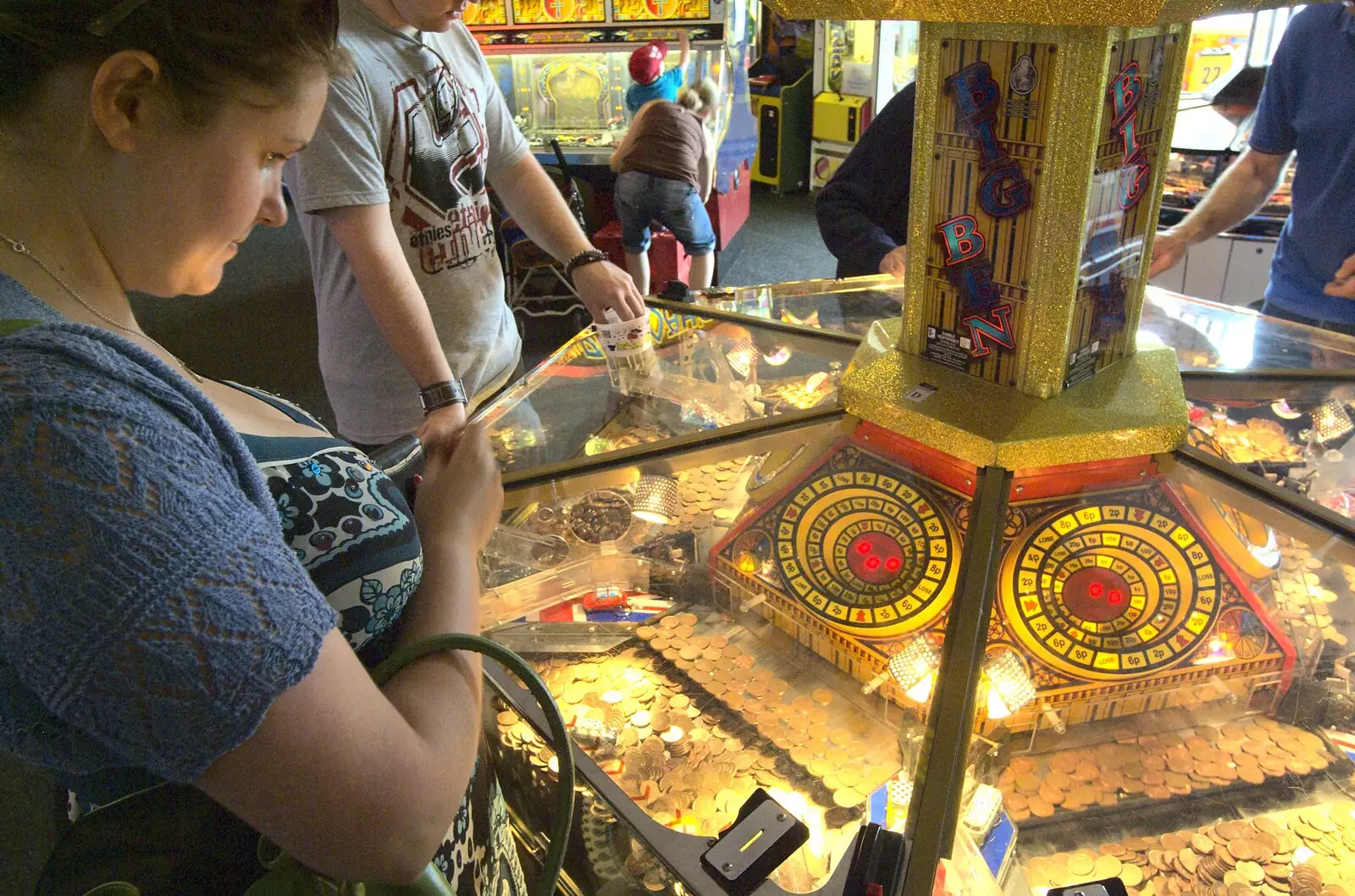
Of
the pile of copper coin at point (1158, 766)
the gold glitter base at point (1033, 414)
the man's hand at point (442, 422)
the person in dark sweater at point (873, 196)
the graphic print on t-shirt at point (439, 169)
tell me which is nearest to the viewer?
the pile of copper coin at point (1158, 766)

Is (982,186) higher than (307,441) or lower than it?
higher

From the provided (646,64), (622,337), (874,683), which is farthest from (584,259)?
(646,64)

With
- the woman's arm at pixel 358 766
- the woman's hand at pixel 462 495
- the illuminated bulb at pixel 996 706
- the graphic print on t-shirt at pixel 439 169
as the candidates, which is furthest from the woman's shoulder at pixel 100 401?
the graphic print on t-shirt at pixel 439 169

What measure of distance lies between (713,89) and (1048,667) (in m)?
4.82

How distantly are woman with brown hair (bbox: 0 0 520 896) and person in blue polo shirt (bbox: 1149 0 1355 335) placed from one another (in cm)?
212

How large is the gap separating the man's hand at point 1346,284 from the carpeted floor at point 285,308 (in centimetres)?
279

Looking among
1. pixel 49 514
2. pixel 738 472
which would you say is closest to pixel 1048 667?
pixel 738 472

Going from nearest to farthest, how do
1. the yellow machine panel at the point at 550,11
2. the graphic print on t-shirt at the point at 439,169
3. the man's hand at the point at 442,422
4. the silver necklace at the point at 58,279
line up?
the silver necklace at the point at 58,279
the man's hand at the point at 442,422
the graphic print on t-shirt at the point at 439,169
the yellow machine panel at the point at 550,11

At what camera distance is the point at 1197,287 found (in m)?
4.29

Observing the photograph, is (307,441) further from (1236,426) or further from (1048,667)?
(1236,426)

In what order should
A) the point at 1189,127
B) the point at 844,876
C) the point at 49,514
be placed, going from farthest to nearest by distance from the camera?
the point at 1189,127 < the point at 844,876 < the point at 49,514

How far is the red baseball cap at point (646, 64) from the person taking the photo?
16.4ft

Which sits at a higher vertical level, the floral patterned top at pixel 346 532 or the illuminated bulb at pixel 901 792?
the floral patterned top at pixel 346 532

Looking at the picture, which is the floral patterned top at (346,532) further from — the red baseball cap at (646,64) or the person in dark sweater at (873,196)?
the red baseball cap at (646,64)
